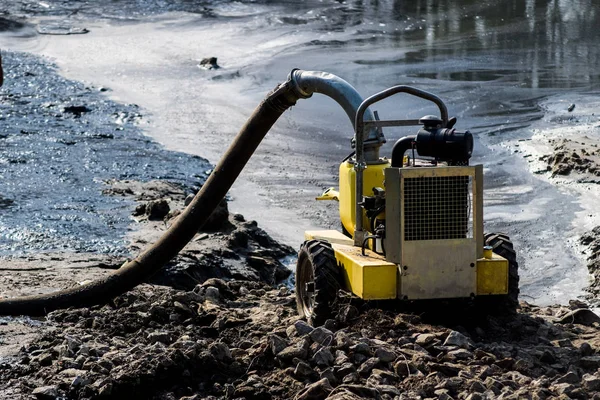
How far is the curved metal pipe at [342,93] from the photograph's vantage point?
890 centimetres

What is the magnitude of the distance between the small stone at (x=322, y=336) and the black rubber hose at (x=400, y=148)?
1.59 m

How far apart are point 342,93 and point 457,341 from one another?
2.40 metres

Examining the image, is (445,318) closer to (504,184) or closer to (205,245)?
(205,245)

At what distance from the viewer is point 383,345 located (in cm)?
774

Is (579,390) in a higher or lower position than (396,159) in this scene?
lower

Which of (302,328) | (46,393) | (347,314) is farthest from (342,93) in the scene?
(46,393)

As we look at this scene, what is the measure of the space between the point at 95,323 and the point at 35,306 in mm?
928

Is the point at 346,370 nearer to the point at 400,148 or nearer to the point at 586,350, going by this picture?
the point at 586,350

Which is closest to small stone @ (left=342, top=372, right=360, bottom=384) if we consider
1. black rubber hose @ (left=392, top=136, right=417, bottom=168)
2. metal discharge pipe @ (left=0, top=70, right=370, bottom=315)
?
black rubber hose @ (left=392, top=136, right=417, bottom=168)

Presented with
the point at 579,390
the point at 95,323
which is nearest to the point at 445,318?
the point at 579,390

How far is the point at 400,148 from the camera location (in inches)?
337

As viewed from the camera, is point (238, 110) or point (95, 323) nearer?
point (95, 323)

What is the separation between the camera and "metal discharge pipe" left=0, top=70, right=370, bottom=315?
9.63 metres

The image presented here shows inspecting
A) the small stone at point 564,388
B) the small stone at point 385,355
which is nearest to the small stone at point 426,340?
the small stone at point 385,355
